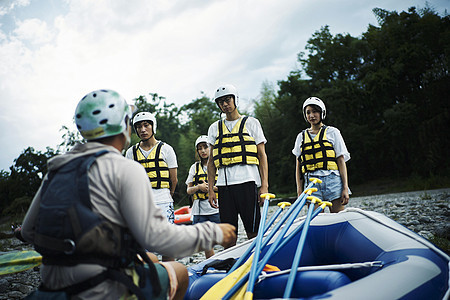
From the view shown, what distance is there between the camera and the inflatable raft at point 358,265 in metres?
1.69

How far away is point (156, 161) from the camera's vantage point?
14.3 feet

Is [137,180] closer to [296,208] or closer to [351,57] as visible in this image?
[296,208]

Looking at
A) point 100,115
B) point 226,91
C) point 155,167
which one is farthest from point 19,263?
point 226,91

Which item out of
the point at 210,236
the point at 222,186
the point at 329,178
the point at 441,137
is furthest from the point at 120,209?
the point at 441,137

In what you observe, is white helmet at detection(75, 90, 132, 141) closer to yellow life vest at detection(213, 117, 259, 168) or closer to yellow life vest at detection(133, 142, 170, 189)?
yellow life vest at detection(213, 117, 259, 168)

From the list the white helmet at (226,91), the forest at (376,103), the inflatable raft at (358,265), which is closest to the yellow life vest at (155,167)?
the white helmet at (226,91)

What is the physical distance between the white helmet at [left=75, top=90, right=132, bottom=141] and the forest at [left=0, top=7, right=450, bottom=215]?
16302mm

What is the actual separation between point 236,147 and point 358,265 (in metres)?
1.97

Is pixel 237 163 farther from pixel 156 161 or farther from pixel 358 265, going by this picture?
pixel 358 265

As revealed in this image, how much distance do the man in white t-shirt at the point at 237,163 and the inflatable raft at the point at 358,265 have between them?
0.70 metres

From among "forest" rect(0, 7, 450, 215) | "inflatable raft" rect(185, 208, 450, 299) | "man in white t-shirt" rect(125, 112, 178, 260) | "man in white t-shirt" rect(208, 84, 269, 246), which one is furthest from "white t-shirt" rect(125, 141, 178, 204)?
"forest" rect(0, 7, 450, 215)

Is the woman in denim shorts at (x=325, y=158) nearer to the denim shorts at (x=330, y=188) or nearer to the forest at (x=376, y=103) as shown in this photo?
the denim shorts at (x=330, y=188)

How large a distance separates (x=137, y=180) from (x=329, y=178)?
118 inches

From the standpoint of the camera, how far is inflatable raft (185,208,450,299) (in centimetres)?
169
